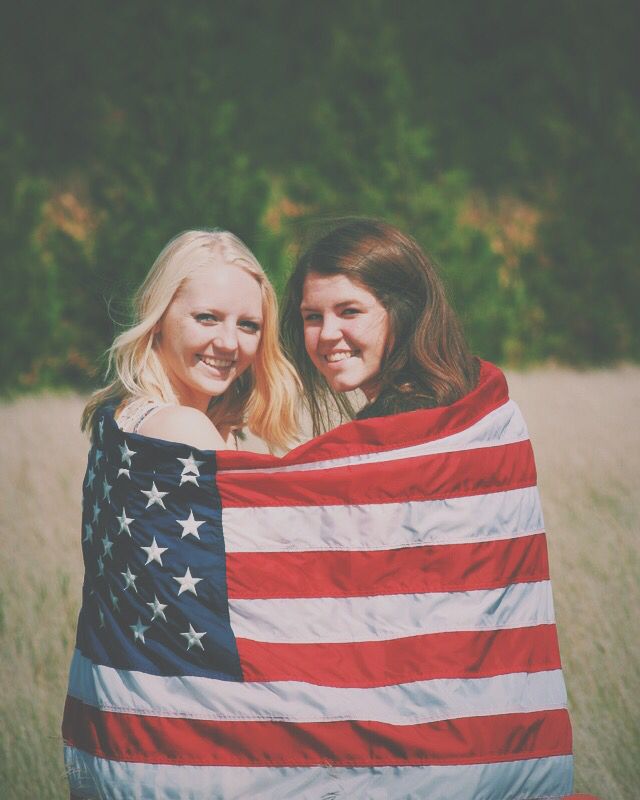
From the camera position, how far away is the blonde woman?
263 cm

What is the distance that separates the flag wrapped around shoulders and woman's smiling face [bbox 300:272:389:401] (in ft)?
1.37

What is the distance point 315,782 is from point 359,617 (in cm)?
50

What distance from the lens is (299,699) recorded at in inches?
101

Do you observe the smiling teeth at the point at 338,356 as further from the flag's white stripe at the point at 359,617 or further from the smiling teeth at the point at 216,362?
the flag's white stripe at the point at 359,617

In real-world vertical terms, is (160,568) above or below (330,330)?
below

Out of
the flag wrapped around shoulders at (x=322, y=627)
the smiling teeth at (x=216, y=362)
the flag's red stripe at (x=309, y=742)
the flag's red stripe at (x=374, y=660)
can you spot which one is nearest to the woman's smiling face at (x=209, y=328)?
the smiling teeth at (x=216, y=362)

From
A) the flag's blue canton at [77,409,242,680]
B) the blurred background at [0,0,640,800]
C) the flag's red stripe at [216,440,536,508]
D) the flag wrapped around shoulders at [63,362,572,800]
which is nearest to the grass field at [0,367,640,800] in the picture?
the blurred background at [0,0,640,800]

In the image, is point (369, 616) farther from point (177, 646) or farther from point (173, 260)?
point (173, 260)

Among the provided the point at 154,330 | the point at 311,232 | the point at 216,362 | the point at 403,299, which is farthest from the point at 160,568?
the point at 311,232

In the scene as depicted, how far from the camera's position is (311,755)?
255 cm

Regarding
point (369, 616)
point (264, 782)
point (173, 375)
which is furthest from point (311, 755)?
point (173, 375)

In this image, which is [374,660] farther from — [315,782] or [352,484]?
[352,484]

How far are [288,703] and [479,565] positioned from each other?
75cm

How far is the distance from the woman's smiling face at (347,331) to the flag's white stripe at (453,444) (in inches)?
18.0
